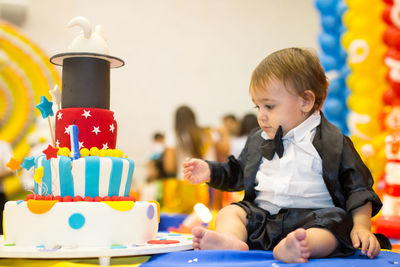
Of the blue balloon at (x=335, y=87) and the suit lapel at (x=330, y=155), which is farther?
the blue balloon at (x=335, y=87)

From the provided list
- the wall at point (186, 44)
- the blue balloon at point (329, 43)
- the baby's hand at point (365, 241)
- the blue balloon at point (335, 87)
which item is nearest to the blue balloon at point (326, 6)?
the blue balloon at point (329, 43)

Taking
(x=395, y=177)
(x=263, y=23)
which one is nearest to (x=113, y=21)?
(x=263, y=23)

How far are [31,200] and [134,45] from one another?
Answer: 5.13 meters

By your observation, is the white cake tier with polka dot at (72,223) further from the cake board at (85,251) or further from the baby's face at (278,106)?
the baby's face at (278,106)

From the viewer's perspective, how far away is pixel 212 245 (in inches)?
47.6

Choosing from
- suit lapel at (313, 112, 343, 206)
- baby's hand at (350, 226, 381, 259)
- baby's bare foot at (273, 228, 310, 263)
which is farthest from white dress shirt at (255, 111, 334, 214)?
baby's bare foot at (273, 228, 310, 263)

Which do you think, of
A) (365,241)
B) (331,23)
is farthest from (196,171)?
(331,23)

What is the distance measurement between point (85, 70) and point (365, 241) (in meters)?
0.88

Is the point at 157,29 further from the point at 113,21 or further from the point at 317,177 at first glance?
the point at 317,177

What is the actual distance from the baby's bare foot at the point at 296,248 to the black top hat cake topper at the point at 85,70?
0.68m

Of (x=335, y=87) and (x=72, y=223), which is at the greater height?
(x=335, y=87)

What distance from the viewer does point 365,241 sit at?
117 cm

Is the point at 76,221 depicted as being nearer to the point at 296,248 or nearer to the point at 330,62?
the point at 296,248

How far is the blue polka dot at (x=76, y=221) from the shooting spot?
1.23 m
